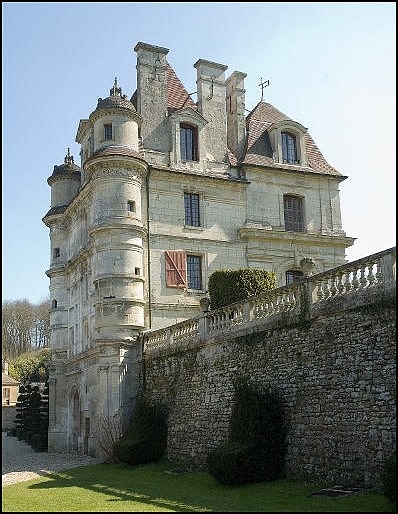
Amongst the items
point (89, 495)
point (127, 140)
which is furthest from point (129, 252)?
point (89, 495)

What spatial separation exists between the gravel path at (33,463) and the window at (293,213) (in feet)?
41.8

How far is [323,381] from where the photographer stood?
15273mm

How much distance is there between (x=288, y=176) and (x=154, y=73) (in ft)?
23.9

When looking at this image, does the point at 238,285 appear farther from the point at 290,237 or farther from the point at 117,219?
the point at 290,237

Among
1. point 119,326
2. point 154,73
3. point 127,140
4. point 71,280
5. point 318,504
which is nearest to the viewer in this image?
point 318,504

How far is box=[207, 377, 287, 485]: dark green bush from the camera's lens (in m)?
15.4

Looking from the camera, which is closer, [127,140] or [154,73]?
[127,140]

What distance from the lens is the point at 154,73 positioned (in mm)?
29406

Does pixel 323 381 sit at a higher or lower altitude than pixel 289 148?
lower

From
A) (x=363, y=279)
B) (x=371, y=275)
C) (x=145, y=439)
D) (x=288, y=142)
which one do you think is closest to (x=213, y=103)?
(x=288, y=142)

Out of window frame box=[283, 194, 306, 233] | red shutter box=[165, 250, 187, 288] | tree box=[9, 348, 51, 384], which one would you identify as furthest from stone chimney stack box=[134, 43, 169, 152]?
tree box=[9, 348, 51, 384]

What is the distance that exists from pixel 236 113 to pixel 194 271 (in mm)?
8234

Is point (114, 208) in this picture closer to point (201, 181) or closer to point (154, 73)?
point (201, 181)

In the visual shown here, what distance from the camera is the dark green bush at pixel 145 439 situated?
21703 mm
